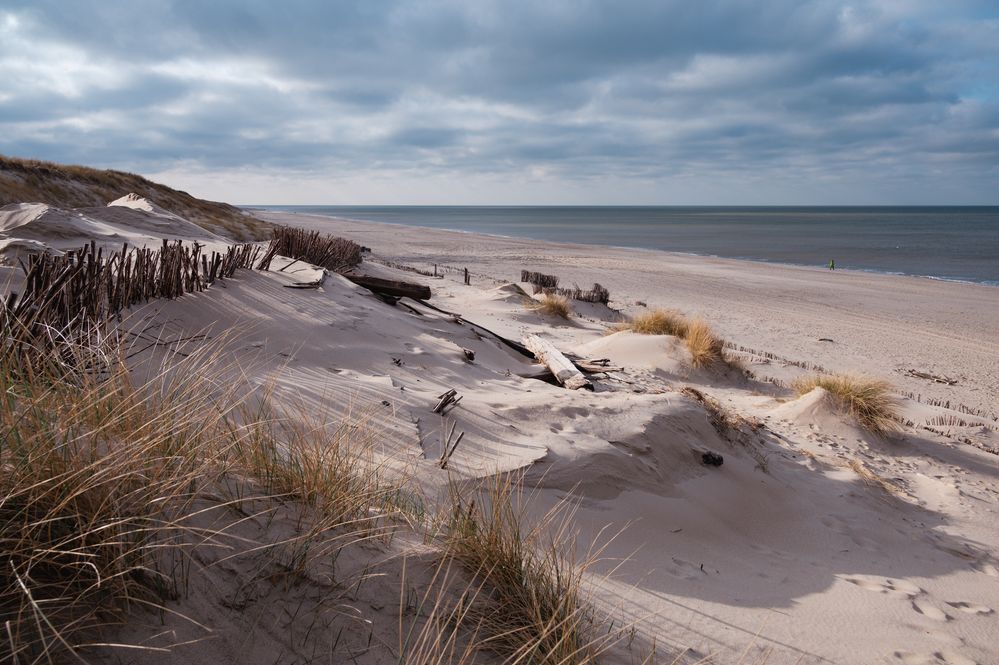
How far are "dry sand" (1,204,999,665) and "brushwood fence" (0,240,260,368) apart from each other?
20cm

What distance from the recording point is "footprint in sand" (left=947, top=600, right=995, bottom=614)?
3252 mm

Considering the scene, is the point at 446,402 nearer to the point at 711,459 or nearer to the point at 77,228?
the point at 711,459

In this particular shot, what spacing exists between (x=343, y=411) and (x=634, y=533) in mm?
1916

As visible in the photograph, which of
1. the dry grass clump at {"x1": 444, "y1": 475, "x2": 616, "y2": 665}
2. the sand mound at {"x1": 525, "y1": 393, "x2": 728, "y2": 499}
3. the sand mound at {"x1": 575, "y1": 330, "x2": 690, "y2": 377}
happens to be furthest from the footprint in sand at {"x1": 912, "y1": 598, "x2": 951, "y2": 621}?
the sand mound at {"x1": 575, "y1": 330, "x2": 690, "y2": 377}

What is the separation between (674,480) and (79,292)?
14.0ft

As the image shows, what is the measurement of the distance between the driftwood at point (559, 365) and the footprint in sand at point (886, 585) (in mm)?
2913

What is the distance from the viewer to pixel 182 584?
1748 millimetres

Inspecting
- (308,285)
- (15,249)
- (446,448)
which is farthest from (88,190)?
(446,448)

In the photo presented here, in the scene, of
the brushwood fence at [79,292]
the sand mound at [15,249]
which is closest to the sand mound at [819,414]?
the brushwood fence at [79,292]

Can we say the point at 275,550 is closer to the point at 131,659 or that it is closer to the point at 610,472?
the point at 131,659

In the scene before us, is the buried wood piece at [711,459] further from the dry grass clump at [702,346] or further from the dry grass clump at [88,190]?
the dry grass clump at [88,190]

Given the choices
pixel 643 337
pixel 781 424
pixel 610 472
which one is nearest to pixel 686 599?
pixel 610 472

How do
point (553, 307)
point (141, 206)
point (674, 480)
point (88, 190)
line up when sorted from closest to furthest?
point (674, 480) → point (553, 307) → point (141, 206) → point (88, 190)

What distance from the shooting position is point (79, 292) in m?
3.98
